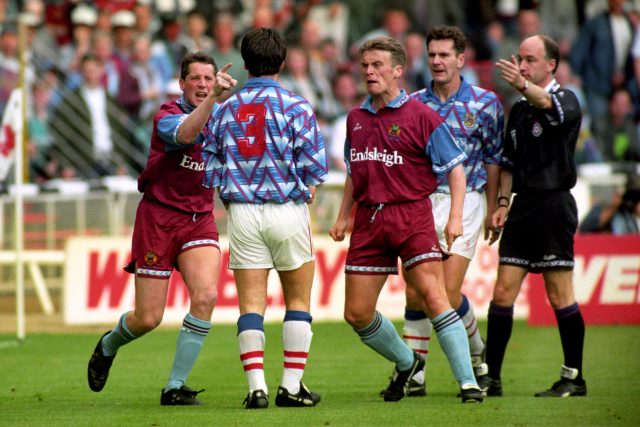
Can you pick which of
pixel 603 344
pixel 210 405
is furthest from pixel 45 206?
pixel 210 405

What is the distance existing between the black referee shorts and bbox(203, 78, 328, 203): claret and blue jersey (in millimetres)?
1750

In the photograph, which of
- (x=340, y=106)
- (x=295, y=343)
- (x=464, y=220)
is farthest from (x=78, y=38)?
(x=295, y=343)

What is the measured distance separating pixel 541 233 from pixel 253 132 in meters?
2.35

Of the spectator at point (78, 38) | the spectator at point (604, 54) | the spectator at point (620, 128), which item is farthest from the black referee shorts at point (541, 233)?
the spectator at point (604, 54)

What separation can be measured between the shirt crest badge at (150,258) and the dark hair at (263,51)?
5.00 feet

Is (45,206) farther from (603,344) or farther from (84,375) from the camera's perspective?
(603,344)

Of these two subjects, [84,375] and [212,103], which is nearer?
[212,103]

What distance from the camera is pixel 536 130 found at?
9.42 meters

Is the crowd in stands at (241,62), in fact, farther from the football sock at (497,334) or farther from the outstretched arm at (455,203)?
the outstretched arm at (455,203)

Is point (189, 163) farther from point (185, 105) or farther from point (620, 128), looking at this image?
point (620, 128)

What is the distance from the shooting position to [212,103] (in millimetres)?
8297

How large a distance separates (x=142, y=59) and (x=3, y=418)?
37.6 feet

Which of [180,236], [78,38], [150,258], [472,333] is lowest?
[472,333]

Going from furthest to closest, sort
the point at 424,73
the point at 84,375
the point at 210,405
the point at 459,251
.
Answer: the point at 424,73 → the point at 84,375 → the point at 459,251 → the point at 210,405
